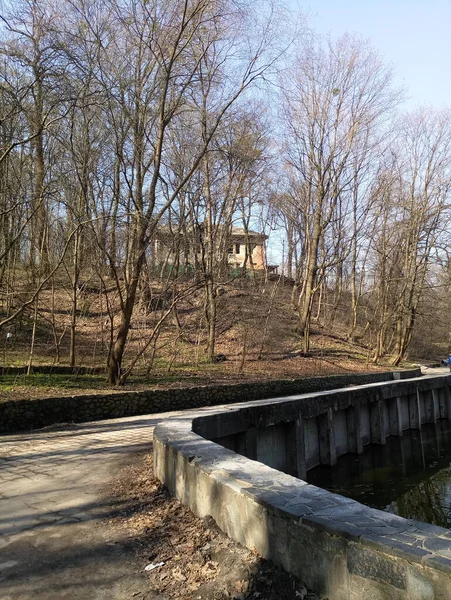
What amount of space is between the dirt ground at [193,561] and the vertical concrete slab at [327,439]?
10.2 metres

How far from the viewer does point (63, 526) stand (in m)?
5.37

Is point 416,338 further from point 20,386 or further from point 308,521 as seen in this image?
point 308,521

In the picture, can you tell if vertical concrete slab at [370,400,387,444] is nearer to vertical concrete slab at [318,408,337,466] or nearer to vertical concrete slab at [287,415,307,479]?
vertical concrete slab at [318,408,337,466]

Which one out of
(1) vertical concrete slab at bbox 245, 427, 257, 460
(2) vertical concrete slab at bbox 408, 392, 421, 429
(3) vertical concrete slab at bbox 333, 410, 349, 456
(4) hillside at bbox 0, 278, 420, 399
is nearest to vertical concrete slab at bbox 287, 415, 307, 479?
(1) vertical concrete slab at bbox 245, 427, 257, 460

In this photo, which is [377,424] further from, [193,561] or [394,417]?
[193,561]

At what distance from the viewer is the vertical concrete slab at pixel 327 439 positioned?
15.6 meters

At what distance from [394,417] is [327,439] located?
19.7 ft

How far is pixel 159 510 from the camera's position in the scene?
5898mm

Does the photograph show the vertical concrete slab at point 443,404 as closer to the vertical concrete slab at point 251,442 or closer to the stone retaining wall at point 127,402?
the stone retaining wall at point 127,402

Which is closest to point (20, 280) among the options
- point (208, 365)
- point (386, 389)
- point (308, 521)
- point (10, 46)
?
point (208, 365)

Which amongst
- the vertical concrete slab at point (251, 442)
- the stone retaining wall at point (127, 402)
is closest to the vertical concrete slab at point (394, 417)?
the stone retaining wall at point (127, 402)

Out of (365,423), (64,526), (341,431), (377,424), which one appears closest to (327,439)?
(341,431)

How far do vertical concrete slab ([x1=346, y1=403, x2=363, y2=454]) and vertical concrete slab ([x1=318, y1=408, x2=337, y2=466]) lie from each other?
1823 millimetres

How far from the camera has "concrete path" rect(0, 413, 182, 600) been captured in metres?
4.16
